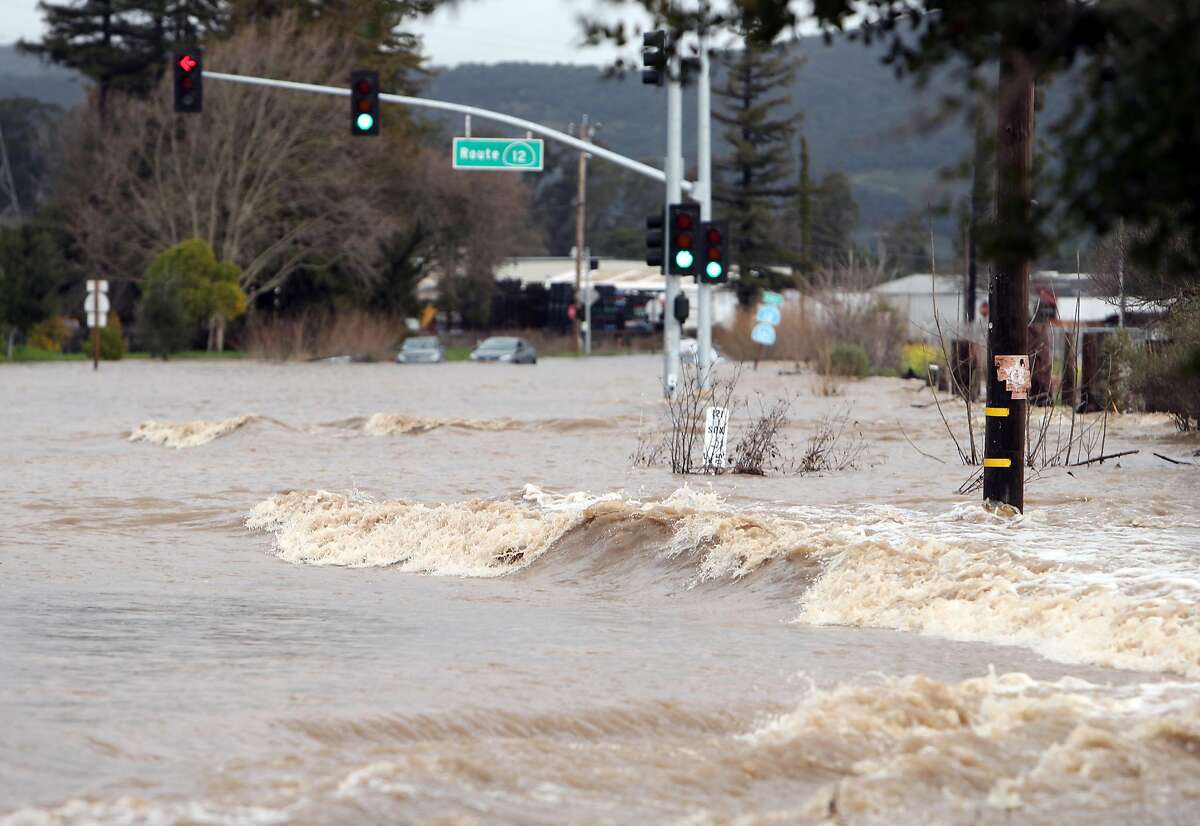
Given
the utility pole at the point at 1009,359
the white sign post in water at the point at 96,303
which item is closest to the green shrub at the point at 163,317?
the white sign post in water at the point at 96,303

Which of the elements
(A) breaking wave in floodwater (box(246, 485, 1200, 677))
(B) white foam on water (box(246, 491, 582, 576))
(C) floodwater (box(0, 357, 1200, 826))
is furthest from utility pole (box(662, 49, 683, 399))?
(B) white foam on water (box(246, 491, 582, 576))

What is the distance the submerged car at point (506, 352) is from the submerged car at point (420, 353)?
2260mm

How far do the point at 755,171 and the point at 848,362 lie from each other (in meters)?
53.2

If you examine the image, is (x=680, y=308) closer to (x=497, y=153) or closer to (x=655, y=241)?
(x=655, y=241)

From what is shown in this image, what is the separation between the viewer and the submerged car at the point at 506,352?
71.9 meters

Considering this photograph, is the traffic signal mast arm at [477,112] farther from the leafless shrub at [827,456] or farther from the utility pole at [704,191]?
the leafless shrub at [827,456]

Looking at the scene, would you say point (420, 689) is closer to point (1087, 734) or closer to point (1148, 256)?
point (1087, 734)

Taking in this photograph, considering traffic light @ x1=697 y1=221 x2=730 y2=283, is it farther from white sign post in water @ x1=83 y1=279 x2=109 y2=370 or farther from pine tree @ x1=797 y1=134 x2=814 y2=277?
pine tree @ x1=797 y1=134 x2=814 y2=277

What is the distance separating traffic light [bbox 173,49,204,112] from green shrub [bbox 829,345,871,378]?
25112 mm

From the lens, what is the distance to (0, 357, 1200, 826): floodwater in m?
7.18

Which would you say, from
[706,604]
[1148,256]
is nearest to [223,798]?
[1148,256]

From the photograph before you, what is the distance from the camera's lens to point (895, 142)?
600 centimetres

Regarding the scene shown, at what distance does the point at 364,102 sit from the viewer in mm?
27578

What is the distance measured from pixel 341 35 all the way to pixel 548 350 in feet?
64.3
